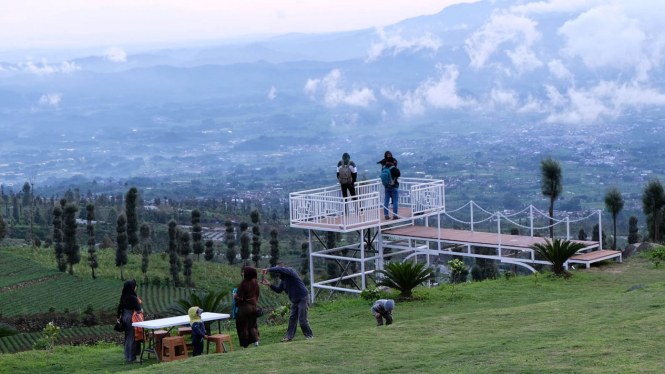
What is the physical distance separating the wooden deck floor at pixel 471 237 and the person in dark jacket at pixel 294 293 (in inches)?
325

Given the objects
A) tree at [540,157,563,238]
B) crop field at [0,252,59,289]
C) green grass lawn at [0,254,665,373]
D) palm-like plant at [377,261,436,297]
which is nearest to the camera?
green grass lawn at [0,254,665,373]

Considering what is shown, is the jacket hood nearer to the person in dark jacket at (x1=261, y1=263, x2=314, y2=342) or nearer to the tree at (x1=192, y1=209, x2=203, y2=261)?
the person in dark jacket at (x1=261, y1=263, x2=314, y2=342)

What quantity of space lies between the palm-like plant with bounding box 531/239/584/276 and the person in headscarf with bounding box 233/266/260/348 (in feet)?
27.1

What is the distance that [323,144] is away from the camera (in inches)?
7589

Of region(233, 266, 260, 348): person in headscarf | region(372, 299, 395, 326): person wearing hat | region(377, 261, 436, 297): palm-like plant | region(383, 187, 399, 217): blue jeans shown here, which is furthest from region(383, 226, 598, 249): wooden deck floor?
region(233, 266, 260, 348): person in headscarf

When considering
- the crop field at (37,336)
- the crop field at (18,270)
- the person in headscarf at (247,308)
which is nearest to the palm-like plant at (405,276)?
the person in headscarf at (247,308)

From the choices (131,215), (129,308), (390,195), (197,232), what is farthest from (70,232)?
(129,308)

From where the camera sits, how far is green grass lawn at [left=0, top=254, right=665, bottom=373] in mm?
9359

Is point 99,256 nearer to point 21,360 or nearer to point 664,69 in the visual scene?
point 21,360

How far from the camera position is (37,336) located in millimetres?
28594

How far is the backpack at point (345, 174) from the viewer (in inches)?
815

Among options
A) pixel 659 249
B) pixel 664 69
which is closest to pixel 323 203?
pixel 659 249

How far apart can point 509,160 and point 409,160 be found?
593 inches

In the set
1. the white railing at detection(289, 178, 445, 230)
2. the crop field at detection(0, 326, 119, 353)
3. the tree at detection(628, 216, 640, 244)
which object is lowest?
the crop field at detection(0, 326, 119, 353)
